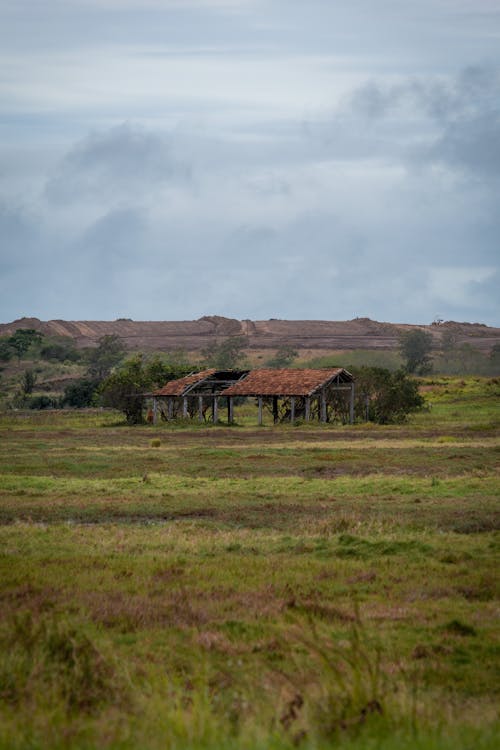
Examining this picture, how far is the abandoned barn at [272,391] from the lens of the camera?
6016cm

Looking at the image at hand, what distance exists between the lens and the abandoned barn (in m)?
60.2

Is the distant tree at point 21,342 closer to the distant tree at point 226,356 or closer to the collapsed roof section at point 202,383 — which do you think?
the distant tree at point 226,356

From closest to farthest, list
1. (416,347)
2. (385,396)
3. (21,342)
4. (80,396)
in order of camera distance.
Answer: (385,396), (80,396), (21,342), (416,347)

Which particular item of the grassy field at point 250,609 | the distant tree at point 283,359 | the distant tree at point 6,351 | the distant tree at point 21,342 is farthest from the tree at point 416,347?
the grassy field at point 250,609

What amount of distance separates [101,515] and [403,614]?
10.7m

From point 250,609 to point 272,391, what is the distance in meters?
49.0

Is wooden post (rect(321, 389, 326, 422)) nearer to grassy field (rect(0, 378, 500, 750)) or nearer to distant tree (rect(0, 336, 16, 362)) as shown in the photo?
grassy field (rect(0, 378, 500, 750))

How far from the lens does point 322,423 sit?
5788 centimetres

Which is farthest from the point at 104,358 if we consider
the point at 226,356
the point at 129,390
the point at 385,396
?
the point at 385,396

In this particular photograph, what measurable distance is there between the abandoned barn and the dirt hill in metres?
72.1

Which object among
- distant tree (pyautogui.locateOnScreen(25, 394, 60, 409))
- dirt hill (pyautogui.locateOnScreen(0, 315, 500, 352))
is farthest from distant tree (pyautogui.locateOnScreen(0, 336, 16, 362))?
distant tree (pyautogui.locateOnScreen(25, 394, 60, 409))

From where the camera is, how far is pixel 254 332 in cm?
16375

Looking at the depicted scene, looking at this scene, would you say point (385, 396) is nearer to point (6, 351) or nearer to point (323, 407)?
point (323, 407)

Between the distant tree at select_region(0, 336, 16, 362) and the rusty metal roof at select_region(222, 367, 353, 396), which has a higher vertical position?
the distant tree at select_region(0, 336, 16, 362)
